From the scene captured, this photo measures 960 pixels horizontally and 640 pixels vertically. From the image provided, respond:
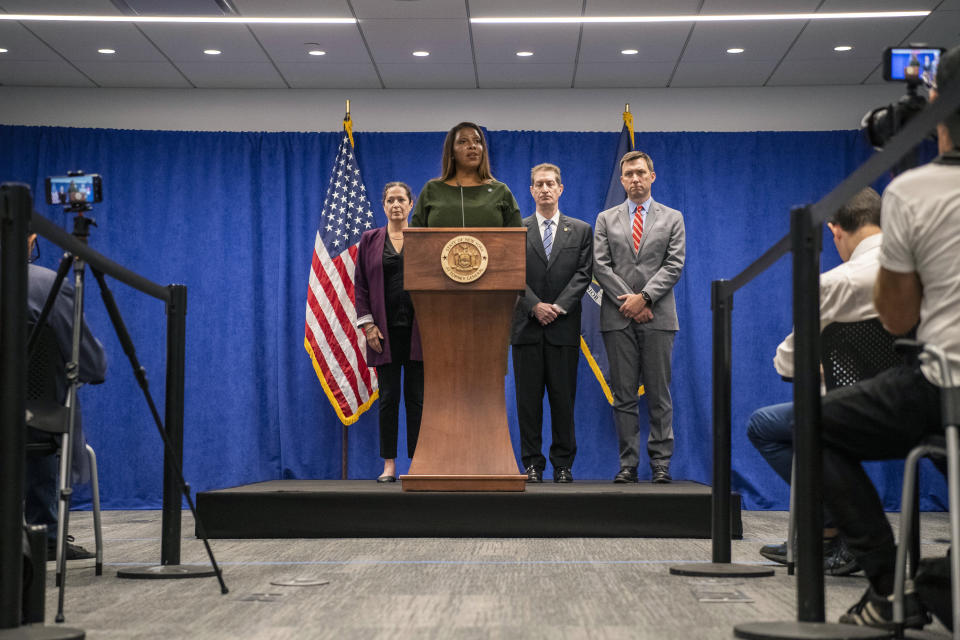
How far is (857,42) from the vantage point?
5820mm

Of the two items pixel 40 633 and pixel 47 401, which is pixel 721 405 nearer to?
pixel 40 633

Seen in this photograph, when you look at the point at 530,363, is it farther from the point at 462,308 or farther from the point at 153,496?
the point at 153,496

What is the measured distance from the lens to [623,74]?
6438 millimetres

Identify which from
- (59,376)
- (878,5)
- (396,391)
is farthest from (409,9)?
(59,376)

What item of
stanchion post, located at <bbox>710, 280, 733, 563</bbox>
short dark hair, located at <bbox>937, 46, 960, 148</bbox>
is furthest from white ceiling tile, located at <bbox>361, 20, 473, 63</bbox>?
short dark hair, located at <bbox>937, 46, 960, 148</bbox>

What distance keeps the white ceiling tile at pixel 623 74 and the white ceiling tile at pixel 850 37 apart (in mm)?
792

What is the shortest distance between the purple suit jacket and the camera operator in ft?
10.4

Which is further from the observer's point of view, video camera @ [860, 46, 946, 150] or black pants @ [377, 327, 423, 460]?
black pants @ [377, 327, 423, 460]

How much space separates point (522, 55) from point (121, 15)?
2.25 meters

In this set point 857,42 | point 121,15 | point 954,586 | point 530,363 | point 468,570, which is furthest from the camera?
point 857,42

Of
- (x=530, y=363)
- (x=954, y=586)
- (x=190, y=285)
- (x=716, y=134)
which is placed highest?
(x=716, y=134)

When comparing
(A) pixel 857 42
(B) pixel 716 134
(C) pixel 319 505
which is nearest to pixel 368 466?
(C) pixel 319 505

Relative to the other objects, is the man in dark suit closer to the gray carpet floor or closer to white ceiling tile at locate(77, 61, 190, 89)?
the gray carpet floor

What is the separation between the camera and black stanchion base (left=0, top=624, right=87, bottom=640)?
1.78 metres
